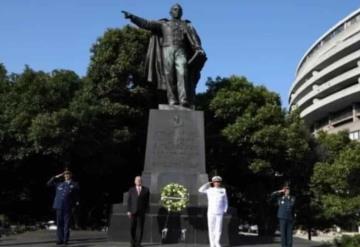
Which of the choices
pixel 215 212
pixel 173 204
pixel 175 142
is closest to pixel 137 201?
pixel 215 212

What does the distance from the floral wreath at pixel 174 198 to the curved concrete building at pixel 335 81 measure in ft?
198

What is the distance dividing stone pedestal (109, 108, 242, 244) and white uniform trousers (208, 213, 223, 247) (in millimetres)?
2445

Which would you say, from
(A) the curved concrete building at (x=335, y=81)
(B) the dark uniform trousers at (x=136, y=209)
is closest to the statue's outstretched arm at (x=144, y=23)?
(B) the dark uniform trousers at (x=136, y=209)

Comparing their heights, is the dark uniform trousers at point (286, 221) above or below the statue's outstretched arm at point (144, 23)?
below

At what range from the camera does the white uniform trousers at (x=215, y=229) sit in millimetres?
11898

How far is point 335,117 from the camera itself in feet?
268

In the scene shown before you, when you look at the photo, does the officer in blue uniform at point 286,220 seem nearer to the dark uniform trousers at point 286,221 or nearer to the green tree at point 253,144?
the dark uniform trousers at point 286,221

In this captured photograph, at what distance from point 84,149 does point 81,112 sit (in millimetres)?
1565

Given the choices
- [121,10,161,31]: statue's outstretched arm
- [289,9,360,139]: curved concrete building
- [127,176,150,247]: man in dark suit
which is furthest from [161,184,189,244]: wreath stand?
[289,9,360,139]: curved concrete building

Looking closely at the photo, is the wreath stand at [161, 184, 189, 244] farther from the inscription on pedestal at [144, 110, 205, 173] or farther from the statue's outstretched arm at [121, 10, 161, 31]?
the statue's outstretched arm at [121, 10, 161, 31]

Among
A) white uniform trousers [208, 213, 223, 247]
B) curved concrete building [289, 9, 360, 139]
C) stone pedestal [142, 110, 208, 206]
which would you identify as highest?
curved concrete building [289, 9, 360, 139]

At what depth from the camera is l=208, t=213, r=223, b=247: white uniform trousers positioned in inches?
468

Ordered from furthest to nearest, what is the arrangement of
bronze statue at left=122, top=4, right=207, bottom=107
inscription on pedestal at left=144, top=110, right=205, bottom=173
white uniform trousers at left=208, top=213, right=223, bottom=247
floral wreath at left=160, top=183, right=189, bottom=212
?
bronze statue at left=122, top=4, right=207, bottom=107 < inscription on pedestal at left=144, top=110, right=205, bottom=173 < floral wreath at left=160, top=183, right=189, bottom=212 < white uniform trousers at left=208, top=213, right=223, bottom=247

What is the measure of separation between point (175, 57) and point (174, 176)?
3.65 metres
